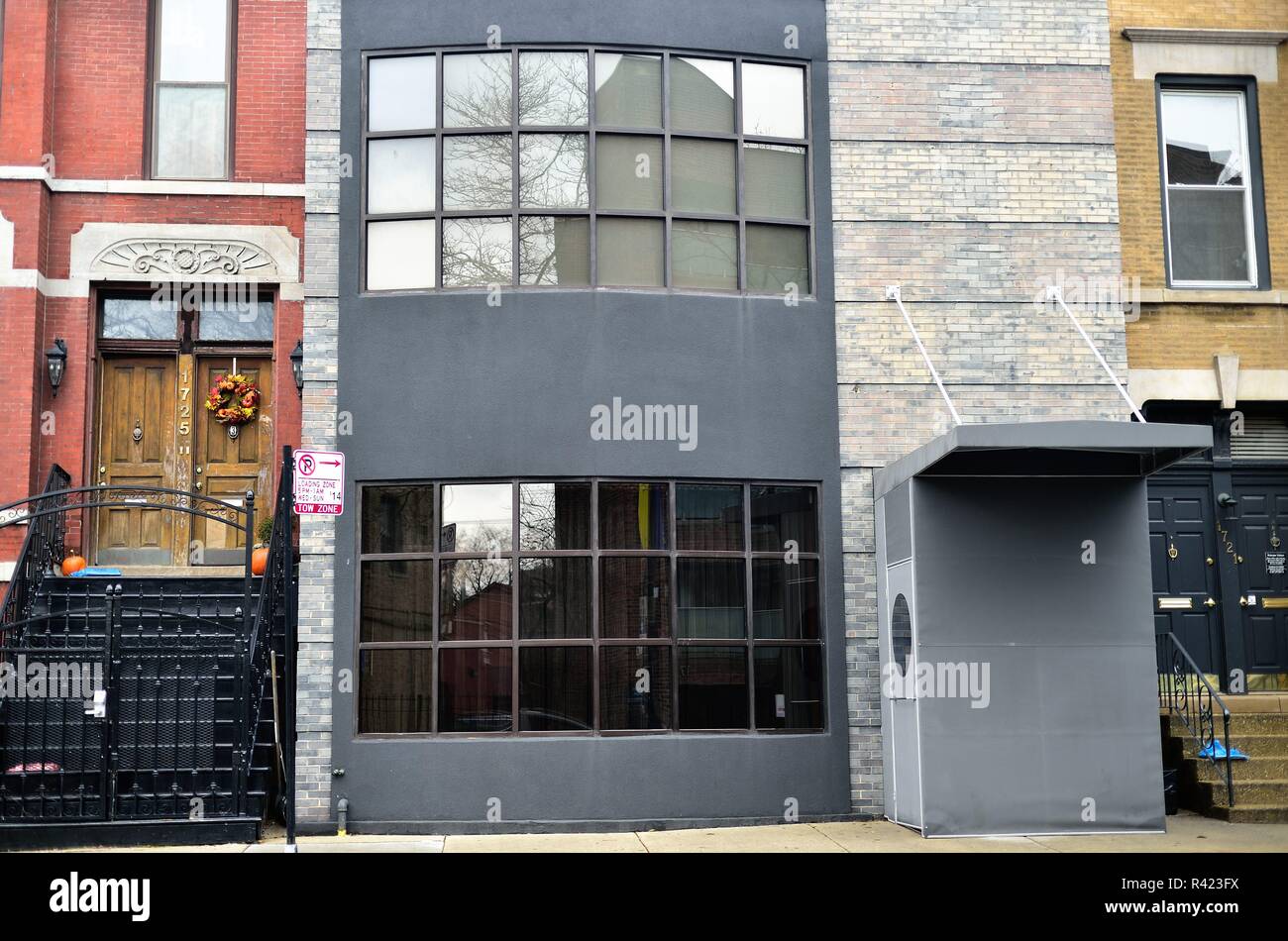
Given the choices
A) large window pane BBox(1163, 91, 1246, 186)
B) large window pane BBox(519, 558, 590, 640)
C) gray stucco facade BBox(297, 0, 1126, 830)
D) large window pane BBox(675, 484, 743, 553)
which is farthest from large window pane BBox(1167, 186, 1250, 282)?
large window pane BBox(519, 558, 590, 640)

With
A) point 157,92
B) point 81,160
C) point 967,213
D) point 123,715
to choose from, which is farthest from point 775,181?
point 81,160

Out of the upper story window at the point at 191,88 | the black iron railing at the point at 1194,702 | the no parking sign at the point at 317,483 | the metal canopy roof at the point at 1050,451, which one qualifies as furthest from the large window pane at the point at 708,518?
the upper story window at the point at 191,88

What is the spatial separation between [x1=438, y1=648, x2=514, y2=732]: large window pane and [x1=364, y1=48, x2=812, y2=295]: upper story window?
10.6 ft

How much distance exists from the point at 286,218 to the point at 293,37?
80.6 inches

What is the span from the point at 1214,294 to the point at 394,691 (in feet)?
28.8

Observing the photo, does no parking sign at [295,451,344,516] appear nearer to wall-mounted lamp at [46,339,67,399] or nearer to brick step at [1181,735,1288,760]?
wall-mounted lamp at [46,339,67,399]

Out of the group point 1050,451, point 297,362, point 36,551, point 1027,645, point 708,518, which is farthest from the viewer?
point 297,362

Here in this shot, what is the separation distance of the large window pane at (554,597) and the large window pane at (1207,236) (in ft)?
22.8

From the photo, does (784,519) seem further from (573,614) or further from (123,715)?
(123,715)

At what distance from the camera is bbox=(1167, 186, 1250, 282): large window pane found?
565 inches

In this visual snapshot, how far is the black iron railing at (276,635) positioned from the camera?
11477 mm

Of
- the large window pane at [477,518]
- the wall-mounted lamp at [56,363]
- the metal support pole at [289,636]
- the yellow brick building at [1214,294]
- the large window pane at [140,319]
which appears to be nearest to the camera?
the metal support pole at [289,636]

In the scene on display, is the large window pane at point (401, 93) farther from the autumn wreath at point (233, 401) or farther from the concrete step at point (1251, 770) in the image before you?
the concrete step at point (1251, 770)

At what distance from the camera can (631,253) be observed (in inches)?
497
